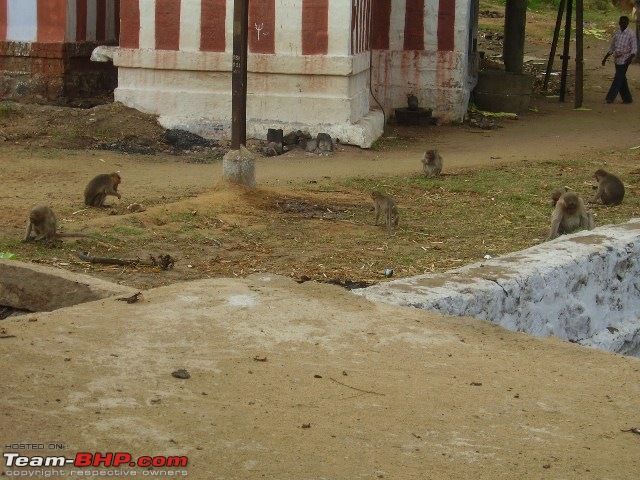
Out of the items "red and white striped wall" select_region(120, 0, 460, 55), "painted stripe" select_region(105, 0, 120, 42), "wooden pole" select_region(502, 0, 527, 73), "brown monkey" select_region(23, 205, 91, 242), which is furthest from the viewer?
"wooden pole" select_region(502, 0, 527, 73)

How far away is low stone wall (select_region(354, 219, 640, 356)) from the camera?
23.5ft

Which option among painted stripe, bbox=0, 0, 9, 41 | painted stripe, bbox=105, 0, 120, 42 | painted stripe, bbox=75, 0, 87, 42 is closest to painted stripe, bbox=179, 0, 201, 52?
painted stripe, bbox=75, 0, 87, 42

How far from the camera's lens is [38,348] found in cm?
533

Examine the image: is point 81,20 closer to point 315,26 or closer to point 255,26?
point 255,26

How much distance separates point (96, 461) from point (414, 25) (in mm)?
16658

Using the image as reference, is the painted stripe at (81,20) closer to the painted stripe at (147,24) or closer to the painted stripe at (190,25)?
the painted stripe at (147,24)

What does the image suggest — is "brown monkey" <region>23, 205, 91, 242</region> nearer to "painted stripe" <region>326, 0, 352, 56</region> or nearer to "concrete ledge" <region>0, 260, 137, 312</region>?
"concrete ledge" <region>0, 260, 137, 312</region>

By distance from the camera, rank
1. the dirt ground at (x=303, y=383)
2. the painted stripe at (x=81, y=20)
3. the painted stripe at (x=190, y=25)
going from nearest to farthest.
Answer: the dirt ground at (x=303, y=383), the painted stripe at (x=190, y=25), the painted stripe at (x=81, y=20)

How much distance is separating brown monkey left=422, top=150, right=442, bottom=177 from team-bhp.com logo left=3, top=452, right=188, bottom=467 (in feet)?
34.3

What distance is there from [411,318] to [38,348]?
7.32 ft

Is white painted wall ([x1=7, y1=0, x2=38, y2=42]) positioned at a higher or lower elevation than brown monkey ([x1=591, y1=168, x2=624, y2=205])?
higher

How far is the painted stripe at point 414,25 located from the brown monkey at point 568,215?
9.79 meters

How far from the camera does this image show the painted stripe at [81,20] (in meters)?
18.2

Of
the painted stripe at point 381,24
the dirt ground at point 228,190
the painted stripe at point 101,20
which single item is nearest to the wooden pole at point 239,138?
the dirt ground at point 228,190
